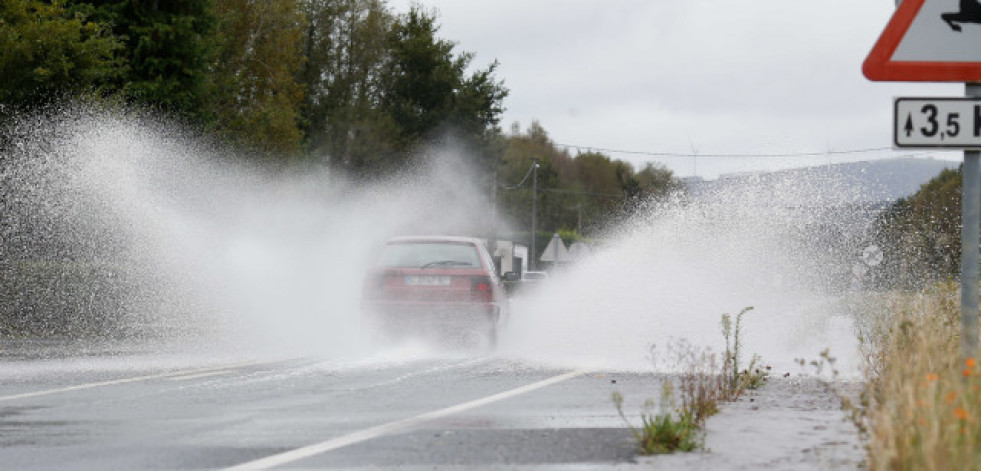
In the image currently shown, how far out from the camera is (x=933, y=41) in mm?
7035

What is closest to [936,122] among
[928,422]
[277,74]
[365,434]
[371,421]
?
[928,422]

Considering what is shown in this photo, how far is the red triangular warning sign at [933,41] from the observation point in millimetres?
7016

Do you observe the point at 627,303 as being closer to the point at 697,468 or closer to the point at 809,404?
the point at 809,404

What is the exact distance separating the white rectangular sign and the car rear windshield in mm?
11630

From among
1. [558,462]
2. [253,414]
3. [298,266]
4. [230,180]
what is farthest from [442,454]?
[230,180]

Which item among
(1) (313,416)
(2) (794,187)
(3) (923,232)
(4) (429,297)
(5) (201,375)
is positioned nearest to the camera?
(1) (313,416)

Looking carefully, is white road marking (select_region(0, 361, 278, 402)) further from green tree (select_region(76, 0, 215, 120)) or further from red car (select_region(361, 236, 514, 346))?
green tree (select_region(76, 0, 215, 120))

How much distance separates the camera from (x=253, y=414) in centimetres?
995

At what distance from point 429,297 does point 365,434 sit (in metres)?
9.49

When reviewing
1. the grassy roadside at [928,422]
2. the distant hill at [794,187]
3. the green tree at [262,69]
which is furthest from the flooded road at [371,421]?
the green tree at [262,69]

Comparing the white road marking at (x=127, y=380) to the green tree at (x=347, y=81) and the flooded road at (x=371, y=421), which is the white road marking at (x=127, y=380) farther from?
the green tree at (x=347, y=81)

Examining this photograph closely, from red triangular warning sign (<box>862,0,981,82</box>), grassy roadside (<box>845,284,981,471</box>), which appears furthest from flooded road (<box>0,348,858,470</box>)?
red triangular warning sign (<box>862,0,981,82</box>)

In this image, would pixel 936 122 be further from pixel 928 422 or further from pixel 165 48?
pixel 165 48

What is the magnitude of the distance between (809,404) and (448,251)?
30.2 feet
